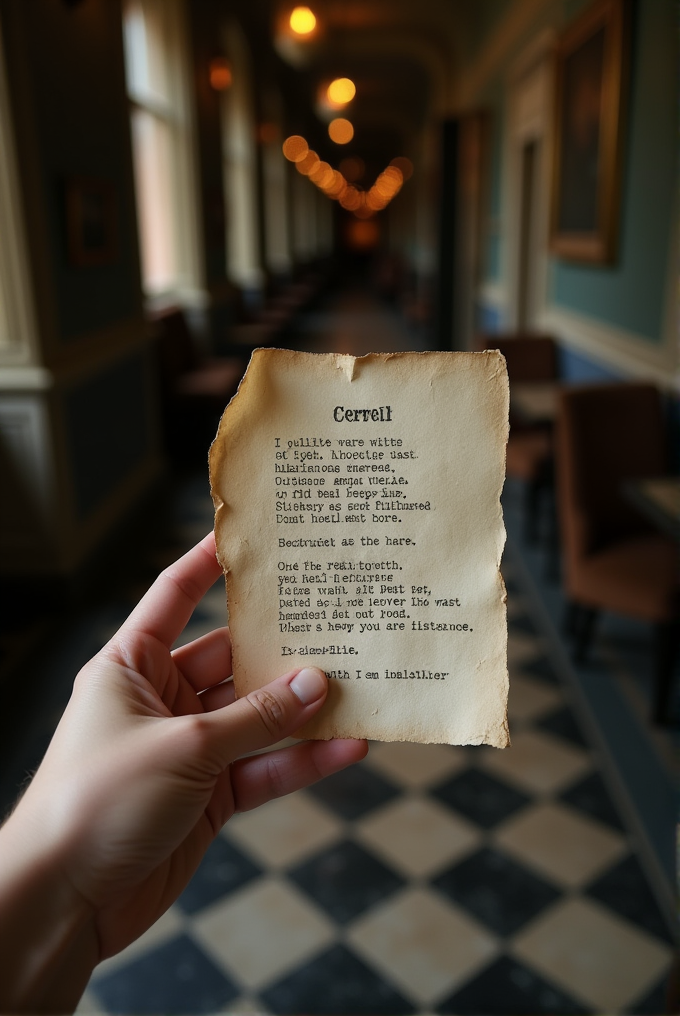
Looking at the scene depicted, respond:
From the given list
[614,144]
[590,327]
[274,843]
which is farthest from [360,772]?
[614,144]

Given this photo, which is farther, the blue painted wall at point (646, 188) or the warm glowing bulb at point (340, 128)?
the warm glowing bulb at point (340, 128)

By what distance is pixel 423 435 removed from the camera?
55cm

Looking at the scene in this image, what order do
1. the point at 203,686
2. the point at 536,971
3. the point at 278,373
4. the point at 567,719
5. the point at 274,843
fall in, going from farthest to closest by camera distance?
the point at 567,719
the point at 274,843
the point at 536,971
the point at 203,686
the point at 278,373

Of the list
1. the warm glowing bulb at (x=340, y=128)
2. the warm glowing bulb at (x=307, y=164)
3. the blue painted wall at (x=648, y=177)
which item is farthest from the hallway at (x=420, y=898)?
the warm glowing bulb at (x=307, y=164)

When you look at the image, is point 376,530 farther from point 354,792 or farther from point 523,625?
point 523,625

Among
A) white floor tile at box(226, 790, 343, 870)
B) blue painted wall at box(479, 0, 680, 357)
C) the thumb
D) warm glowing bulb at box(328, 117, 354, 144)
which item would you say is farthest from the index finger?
warm glowing bulb at box(328, 117, 354, 144)

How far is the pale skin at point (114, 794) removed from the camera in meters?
0.57

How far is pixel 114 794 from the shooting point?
1.97 ft

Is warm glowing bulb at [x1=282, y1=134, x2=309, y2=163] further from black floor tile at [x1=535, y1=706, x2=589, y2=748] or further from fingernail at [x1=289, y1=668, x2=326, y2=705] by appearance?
fingernail at [x1=289, y1=668, x2=326, y2=705]

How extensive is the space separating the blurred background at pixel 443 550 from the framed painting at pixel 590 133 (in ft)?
0.06

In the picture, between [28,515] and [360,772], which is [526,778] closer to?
[360,772]

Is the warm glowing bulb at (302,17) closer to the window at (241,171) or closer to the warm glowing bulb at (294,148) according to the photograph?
the window at (241,171)

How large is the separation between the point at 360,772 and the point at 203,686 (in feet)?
6.37

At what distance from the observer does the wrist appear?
0.56 m
